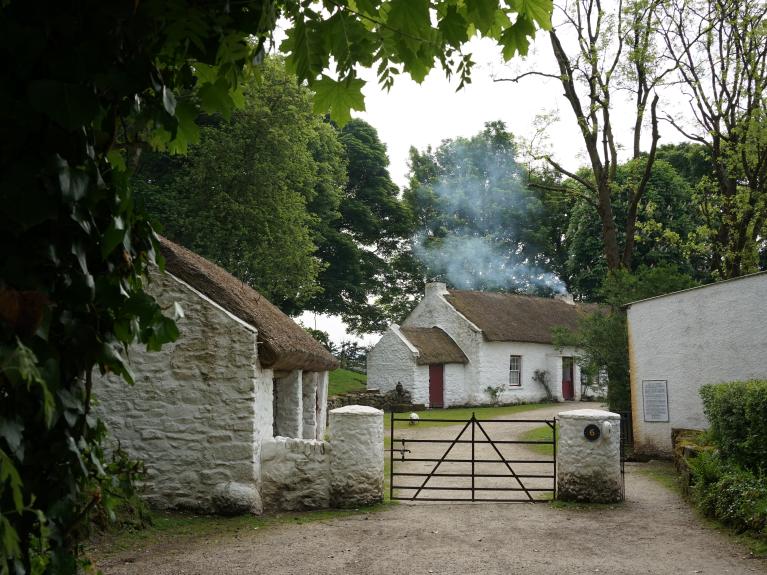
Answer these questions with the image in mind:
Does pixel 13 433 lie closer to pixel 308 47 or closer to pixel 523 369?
pixel 308 47

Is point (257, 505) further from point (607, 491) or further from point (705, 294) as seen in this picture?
point (705, 294)

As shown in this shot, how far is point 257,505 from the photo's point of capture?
969 cm

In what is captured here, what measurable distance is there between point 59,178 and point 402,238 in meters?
40.1

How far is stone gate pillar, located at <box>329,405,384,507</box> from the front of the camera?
10.2 meters

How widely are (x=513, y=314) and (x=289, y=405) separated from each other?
959 inches

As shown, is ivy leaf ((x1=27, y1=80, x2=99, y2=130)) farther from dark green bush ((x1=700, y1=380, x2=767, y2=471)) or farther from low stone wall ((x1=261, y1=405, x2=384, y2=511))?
dark green bush ((x1=700, y1=380, x2=767, y2=471))

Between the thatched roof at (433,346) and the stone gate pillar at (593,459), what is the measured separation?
780 inches

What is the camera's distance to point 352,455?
33.3 feet

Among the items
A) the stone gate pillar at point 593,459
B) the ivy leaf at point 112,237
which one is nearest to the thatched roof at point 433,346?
the stone gate pillar at point 593,459

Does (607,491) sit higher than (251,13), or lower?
lower

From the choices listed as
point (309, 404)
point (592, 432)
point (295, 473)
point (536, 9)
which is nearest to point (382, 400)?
point (309, 404)

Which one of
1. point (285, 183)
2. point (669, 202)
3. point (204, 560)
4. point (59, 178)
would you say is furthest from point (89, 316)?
point (669, 202)

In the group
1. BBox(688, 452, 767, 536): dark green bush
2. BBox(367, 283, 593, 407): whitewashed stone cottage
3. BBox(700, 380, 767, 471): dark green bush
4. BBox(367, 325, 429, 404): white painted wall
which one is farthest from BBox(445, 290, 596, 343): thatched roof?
BBox(688, 452, 767, 536): dark green bush

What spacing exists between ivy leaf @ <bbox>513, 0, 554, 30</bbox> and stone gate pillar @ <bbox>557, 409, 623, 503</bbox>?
8.49 metres
